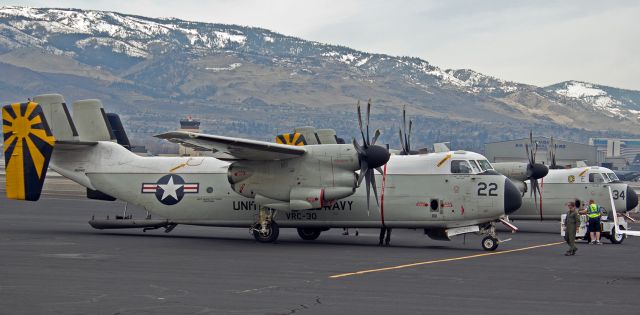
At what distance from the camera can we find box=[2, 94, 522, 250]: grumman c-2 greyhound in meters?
32.6

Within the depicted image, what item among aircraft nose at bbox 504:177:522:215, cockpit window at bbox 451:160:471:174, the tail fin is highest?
the tail fin

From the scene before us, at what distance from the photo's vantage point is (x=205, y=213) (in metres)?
35.5

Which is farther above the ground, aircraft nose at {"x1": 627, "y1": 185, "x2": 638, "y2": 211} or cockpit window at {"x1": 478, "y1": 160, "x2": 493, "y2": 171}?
cockpit window at {"x1": 478, "y1": 160, "x2": 493, "y2": 171}

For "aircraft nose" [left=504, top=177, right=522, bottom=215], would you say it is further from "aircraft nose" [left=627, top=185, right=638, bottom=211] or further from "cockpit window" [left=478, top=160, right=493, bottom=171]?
"aircraft nose" [left=627, top=185, right=638, bottom=211]

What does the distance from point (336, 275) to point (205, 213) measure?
42.2ft

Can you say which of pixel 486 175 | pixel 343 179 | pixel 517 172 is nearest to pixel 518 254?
pixel 486 175

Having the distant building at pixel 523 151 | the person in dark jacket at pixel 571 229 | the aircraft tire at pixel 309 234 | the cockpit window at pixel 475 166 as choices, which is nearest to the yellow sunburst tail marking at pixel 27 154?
the aircraft tire at pixel 309 234

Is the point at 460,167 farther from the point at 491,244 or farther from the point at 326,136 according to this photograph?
the point at 326,136

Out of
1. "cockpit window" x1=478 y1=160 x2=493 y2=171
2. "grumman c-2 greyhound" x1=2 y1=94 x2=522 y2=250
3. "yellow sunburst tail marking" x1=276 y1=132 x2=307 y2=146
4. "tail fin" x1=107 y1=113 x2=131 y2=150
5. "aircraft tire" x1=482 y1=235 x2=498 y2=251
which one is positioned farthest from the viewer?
"yellow sunburst tail marking" x1=276 y1=132 x2=307 y2=146

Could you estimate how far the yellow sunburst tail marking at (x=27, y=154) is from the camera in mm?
34562

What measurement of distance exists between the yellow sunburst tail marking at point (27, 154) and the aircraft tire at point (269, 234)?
8.16 metres

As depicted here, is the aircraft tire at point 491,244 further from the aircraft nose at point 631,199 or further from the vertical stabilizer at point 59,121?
the vertical stabilizer at point 59,121

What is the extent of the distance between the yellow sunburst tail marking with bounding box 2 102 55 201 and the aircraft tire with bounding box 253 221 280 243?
816cm

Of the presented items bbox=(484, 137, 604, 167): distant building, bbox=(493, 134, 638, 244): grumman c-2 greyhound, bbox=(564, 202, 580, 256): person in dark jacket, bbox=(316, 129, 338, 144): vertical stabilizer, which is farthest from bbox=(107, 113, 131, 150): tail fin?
bbox=(484, 137, 604, 167): distant building
